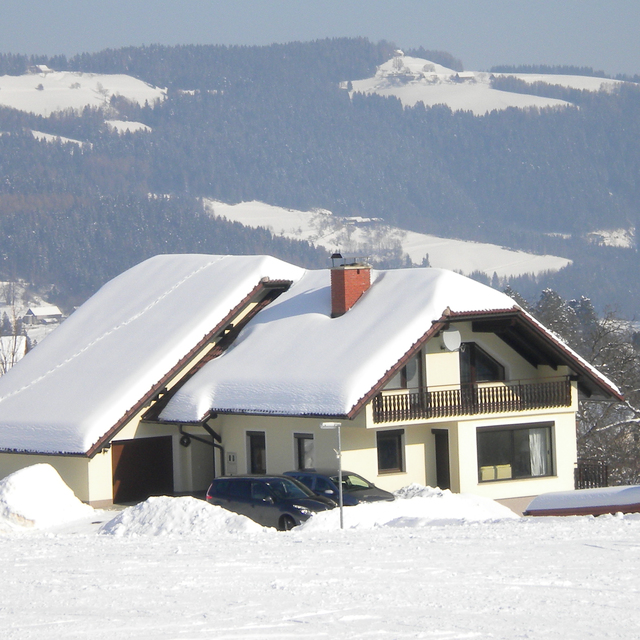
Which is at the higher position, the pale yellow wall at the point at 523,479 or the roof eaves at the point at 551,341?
the roof eaves at the point at 551,341

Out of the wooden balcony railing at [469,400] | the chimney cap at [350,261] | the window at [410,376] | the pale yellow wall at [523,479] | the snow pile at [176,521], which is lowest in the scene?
the pale yellow wall at [523,479]

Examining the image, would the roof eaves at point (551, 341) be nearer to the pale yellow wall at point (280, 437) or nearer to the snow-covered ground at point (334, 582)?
the pale yellow wall at point (280, 437)

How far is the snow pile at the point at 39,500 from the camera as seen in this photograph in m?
27.1

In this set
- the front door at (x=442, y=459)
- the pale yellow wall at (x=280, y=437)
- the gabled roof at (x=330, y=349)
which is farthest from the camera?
the front door at (x=442, y=459)

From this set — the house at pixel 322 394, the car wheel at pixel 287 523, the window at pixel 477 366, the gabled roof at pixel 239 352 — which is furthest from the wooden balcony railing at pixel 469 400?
the car wheel at pixel 287 523

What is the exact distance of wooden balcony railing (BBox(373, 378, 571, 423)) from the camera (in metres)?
29.9

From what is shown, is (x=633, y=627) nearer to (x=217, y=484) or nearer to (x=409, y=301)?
(x=217, y=484)

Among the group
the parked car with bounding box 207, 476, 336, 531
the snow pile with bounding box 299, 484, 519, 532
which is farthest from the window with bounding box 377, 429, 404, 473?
the parked car with bounding box 207, 476, 336, 531

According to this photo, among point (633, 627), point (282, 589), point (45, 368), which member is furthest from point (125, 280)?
point (633, 627)

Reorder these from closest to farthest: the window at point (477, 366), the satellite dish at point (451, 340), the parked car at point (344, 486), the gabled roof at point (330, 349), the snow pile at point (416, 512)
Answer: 1. the snow pile at point (416, 512)
2. the parked car at point (344, 486)
3. the gabled roof at point (330, 349)
4. the satellite dish at point (451, 340)
5. the window at point (477, 366)

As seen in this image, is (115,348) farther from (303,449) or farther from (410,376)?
(410,376)

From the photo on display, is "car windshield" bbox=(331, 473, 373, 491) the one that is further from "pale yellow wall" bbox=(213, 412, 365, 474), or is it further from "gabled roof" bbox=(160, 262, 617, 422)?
"pale yellow wall" bbox=(213, 412, 365, 474)

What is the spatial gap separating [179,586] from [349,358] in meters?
16.2

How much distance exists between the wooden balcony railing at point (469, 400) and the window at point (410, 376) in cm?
29
